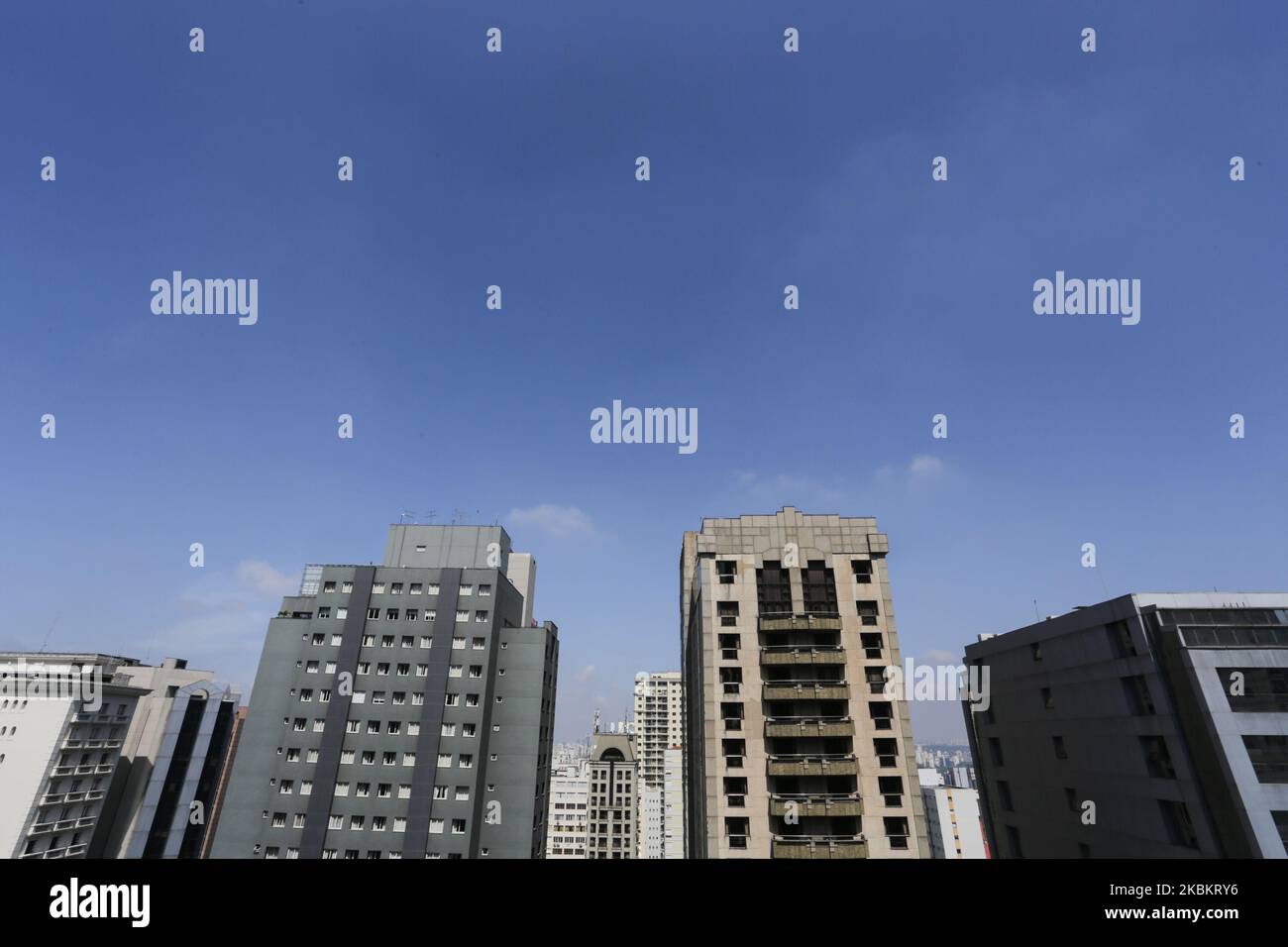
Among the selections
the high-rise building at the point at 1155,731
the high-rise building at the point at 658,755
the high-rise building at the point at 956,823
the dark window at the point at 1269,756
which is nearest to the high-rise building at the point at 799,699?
the high-rise building at the point at 1155,731

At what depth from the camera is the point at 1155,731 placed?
33.6 m

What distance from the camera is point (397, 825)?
153ft

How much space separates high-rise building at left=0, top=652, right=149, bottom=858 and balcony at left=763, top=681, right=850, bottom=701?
6526cm

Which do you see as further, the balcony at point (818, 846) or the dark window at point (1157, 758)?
the balcony at point (818, 846)

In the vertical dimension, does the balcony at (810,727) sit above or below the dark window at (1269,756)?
above

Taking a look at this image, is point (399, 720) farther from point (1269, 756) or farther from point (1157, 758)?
point (1269, 756)

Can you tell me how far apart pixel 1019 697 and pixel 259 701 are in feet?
212

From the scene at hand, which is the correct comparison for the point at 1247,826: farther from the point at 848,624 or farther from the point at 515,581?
the point at 515,581

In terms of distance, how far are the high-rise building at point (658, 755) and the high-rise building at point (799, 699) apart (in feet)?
306

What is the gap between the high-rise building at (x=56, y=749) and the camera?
51.3 m

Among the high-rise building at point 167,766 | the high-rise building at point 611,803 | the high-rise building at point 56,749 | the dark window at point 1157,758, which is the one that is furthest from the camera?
the high-rise building at point 611,803

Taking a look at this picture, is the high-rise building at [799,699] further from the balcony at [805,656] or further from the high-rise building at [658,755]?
the high-rise building at [658,755]

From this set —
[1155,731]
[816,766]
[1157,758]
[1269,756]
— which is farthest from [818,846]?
[1269,756]

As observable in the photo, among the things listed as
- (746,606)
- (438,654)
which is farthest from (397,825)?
(746,606)
